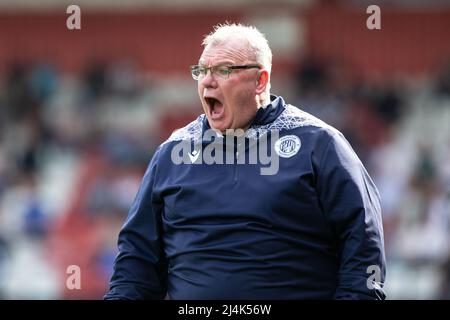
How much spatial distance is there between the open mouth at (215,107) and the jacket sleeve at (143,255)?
0.41 metres

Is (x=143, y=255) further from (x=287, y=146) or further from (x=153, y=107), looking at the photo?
(x=153, y=107)

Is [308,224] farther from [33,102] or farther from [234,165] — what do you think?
[33,102]

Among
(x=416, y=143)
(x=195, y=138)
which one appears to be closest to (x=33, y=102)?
(x=416, y=143)

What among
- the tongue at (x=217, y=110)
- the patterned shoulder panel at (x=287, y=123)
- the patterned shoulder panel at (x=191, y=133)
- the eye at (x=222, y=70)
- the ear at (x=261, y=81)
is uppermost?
the eye at (x=222, y=70)

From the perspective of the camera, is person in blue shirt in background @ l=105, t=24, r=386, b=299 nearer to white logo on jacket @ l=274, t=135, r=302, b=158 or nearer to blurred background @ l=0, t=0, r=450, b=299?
white logo on jacket @ l=274, t=135, r=302, b=158

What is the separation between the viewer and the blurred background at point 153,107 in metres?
12.5

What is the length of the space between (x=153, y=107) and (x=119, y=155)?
5.60 feet

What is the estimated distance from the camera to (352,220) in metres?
3.91

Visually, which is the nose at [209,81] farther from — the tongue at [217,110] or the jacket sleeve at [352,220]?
the jacket sleeve at [352,220]

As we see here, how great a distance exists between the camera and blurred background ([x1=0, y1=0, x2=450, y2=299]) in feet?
41.0

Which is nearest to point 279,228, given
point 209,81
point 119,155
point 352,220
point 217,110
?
point 352,220

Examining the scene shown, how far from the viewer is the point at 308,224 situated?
13.1 ft

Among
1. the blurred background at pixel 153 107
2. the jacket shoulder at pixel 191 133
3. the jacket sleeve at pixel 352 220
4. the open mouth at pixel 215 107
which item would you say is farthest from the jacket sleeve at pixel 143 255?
the blurred background at pixel 153 107

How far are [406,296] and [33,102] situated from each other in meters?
6.67
